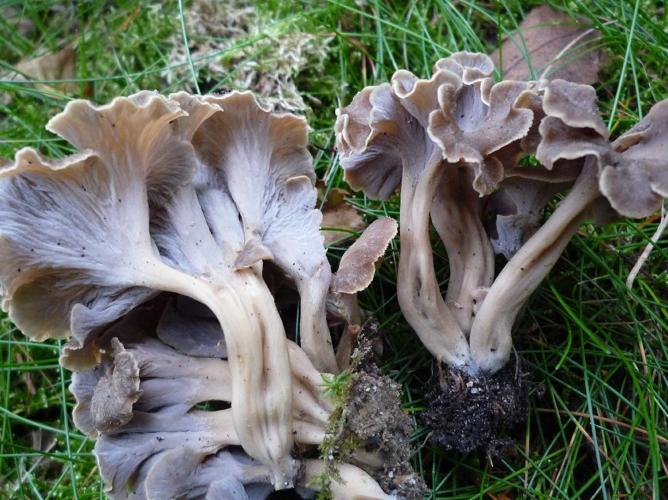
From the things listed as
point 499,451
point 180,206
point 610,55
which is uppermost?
point 180,206

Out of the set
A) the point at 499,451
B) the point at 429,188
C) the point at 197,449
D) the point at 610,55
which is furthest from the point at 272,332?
the point at 610,55

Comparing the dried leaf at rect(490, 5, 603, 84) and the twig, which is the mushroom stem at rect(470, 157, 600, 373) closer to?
the twig

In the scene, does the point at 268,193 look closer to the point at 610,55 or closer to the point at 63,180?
the point at 63,180

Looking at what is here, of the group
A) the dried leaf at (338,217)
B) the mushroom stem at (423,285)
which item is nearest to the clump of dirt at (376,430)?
the mushroom stem at (423,285)

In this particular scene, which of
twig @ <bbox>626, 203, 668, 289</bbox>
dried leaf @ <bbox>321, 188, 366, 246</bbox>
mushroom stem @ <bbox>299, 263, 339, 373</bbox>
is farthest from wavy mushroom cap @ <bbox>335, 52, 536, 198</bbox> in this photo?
twig @ <bbox>626, 203, 668, 289</bbox>

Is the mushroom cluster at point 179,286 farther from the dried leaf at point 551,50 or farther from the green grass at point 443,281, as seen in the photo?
the dried leaf at point 551,50

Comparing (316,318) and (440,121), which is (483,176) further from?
(316,318)

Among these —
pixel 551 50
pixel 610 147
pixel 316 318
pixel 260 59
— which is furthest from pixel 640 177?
pixel 260 59
